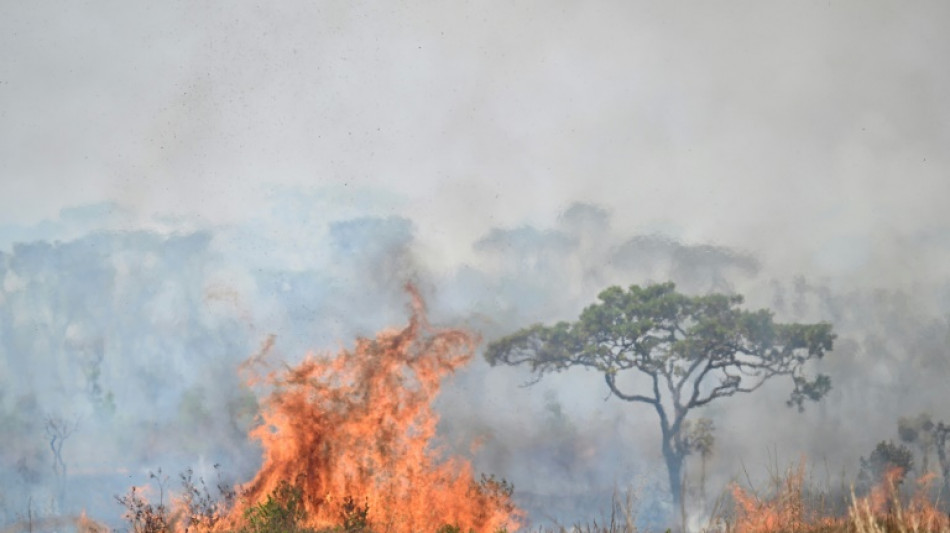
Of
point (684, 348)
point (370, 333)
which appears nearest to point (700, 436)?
point (684, 348)

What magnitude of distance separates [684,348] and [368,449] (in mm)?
18247

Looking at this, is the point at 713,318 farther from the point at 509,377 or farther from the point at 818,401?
the point at 509,377

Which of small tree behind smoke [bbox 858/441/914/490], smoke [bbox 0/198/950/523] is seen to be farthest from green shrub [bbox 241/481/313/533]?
small tree behind smoke [bbox 858/441/914/490]

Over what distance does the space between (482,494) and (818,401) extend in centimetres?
2119

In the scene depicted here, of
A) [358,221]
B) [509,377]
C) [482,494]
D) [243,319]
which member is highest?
[358,221]

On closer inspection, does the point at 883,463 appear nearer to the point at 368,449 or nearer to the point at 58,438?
the point at 368,449

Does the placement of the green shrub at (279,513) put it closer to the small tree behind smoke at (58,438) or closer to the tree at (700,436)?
the tree at (700,436)

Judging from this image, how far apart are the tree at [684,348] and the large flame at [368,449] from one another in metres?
15.0

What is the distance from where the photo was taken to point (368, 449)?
1816cm

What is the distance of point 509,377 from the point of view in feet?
123

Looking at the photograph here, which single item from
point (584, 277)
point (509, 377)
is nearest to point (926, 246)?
point (584, 277)

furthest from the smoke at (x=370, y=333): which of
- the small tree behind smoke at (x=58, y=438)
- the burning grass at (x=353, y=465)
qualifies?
the burning grass at (x=353, y=465)

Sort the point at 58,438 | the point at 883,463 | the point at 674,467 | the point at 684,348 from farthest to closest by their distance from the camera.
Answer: the point at 58,438 → the point at 883,463 → the point at 684,348 → the point at 674,467

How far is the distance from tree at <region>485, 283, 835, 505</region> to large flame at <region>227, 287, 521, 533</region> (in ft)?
49.2
